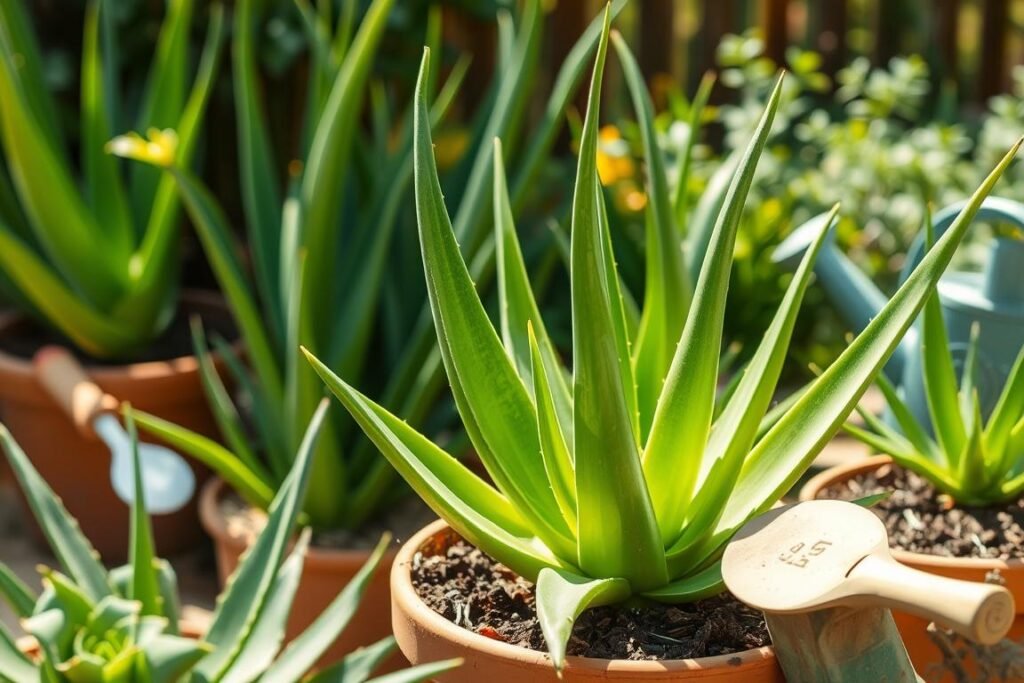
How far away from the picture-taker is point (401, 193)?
5.76 feet

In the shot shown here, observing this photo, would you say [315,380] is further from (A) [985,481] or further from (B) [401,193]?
(A) [985,481]

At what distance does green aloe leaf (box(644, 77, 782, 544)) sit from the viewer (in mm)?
973

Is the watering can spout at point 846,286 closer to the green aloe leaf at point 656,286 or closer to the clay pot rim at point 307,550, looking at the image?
the green aloe leaf at point 656,286

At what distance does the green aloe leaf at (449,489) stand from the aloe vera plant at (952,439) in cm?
34

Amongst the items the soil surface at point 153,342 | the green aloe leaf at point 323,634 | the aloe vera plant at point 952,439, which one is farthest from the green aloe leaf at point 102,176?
the aloe vera plant at point 952,439

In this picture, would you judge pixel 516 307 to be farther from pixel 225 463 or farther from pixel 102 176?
pixel 102 176

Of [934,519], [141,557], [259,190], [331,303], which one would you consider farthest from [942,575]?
[259,190]

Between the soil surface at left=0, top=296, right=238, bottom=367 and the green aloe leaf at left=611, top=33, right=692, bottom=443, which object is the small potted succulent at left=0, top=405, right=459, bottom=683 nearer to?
the green aloe leaf at left=611, top=33, right=692, bottom=443

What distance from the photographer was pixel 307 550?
63.2 inches

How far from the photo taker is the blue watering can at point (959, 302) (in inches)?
51.9

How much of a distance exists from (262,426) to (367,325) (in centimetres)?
20

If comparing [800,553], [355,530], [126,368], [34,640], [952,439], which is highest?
[800,553]

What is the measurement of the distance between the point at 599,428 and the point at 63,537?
64 centimetres

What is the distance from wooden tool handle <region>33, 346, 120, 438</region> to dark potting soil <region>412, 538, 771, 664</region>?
2.48 ft
